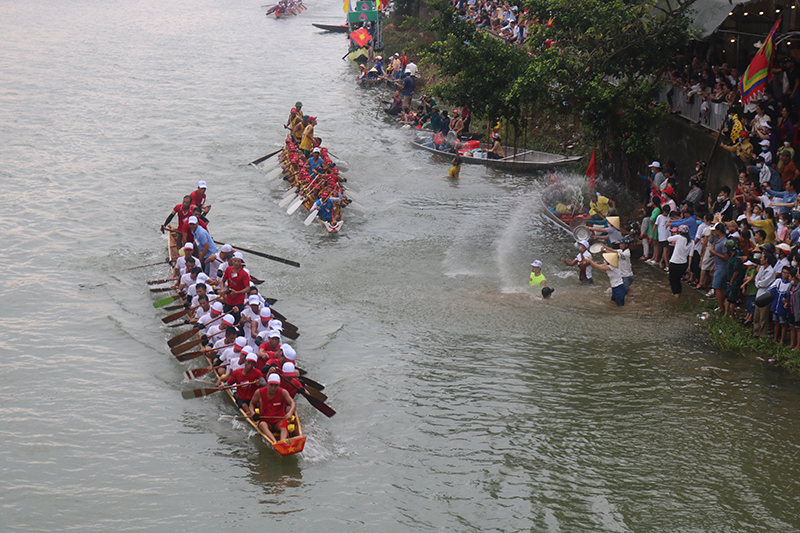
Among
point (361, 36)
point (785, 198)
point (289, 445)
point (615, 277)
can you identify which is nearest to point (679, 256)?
point (615, 277)

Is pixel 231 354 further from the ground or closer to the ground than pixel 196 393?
further from the ground

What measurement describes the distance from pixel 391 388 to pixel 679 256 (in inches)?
250

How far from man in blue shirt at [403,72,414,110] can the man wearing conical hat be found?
69.2 ft

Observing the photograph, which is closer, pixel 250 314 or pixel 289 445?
pixel 289 445

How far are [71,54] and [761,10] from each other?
144ft

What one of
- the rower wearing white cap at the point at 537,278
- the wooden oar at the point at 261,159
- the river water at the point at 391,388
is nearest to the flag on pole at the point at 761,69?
the river water at the point at 391,388

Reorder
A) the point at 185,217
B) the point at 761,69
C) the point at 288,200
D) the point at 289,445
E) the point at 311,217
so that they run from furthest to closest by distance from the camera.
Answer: the point at 288,200 < the point at 311,217 < the point at 185,217 < the point at 761,69 < the point at 289,445

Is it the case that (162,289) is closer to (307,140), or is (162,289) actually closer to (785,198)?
(307,140)

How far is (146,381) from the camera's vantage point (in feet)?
43.9

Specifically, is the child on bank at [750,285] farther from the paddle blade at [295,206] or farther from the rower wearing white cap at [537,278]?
the paddle blade at [295,206]

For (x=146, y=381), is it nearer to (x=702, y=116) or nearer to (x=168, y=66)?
(x=702, y=116)

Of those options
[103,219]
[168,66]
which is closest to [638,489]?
[103,219]

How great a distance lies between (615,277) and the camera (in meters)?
14.9

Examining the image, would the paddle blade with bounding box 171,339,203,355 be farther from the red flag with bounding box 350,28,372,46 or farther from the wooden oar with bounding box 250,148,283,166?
the red flag with bounding box 350,28,372,46
